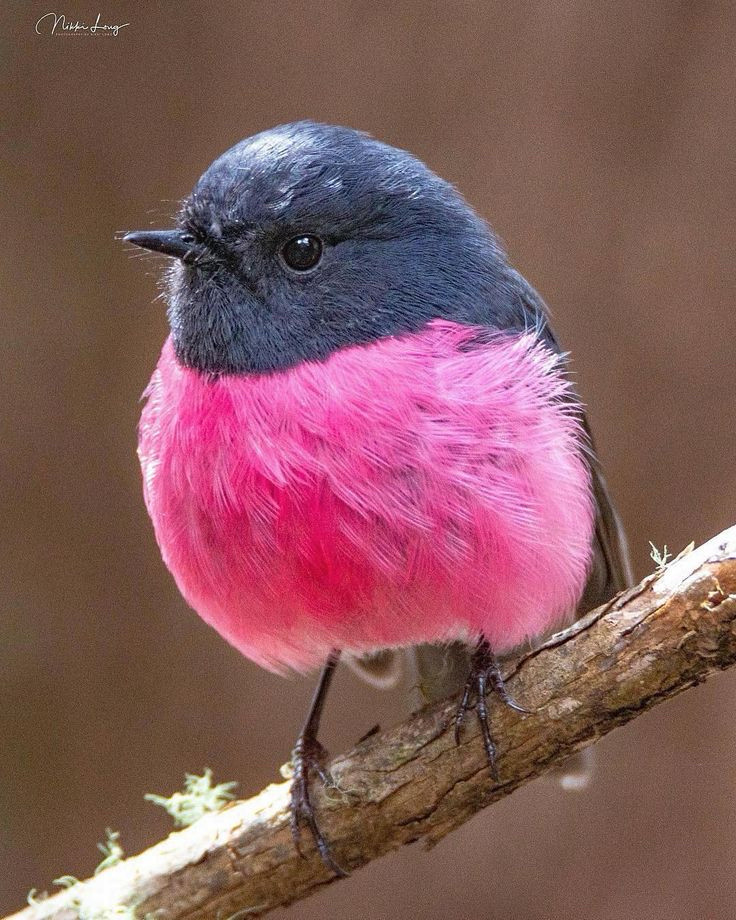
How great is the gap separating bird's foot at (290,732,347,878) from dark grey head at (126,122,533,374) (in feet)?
3.26

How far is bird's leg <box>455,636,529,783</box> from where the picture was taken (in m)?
2.51

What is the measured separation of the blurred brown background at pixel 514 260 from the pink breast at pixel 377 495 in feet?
5.81

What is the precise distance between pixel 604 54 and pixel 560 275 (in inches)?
31.4

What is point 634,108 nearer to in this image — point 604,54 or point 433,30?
point 604,54

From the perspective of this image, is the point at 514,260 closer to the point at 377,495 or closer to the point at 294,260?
the point at 294,260

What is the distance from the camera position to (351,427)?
2.39m

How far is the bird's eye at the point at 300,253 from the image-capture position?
2529 mm

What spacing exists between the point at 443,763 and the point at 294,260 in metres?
1.16

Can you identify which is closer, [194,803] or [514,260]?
[194,803]
